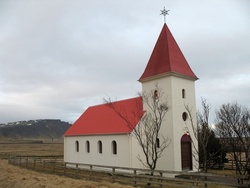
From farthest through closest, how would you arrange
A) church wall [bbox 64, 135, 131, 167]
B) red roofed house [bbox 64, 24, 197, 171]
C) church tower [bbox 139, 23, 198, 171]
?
church wall [bbox 64, 135, 131, 167] → red roofed house [bbox 64, 24, 197, 171] → church tower [bbox 139, 23, 198, 171]

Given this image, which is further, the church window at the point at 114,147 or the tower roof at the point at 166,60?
the church window at the point at 114,147

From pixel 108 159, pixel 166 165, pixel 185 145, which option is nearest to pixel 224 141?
pixel 185 145

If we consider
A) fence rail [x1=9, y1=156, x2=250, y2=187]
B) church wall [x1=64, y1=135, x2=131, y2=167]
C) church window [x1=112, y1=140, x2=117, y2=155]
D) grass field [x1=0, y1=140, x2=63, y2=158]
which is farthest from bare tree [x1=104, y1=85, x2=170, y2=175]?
grass field [x1=0, y1=140, x2=63, y2=158]

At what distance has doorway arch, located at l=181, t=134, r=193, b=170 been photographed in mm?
25128

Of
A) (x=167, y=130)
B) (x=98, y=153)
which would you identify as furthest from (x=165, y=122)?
(x=98, y=153)

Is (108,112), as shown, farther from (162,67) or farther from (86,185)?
(86,185)

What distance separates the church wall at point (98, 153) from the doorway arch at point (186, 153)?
188 inches

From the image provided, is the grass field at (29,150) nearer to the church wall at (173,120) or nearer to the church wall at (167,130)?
the church wall at (167,130)

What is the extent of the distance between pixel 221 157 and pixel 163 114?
427 inches

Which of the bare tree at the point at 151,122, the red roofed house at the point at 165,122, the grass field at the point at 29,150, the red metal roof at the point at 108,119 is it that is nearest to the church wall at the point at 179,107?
the red roofed house at the point at 165,122

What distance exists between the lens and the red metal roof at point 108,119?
26766 millimetres

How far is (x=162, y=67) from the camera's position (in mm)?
25844

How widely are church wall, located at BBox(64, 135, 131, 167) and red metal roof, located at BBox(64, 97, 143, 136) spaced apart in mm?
603

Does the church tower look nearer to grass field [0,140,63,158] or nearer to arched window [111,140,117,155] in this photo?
arched window [111,140,117,155]
